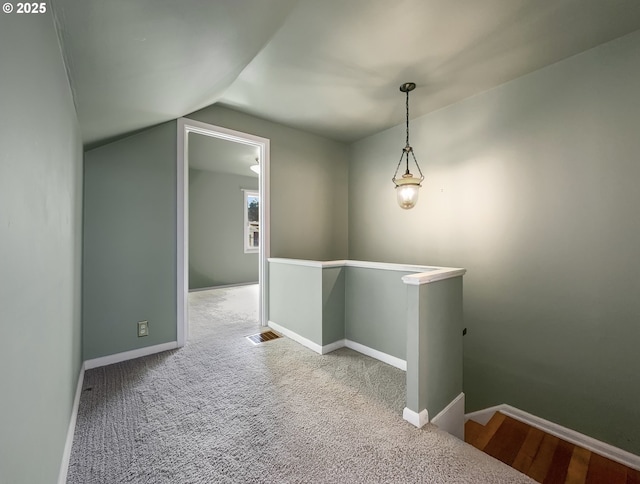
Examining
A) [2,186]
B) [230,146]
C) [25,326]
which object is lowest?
[25,326]

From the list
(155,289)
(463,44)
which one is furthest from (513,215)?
(155,289)

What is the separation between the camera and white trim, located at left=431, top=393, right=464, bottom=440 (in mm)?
1821

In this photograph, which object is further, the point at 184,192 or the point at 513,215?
the point at 184,192

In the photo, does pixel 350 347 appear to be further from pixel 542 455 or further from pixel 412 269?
pixel 542 455

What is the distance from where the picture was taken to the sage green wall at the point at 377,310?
229 centimetres

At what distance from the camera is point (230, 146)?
4227mm

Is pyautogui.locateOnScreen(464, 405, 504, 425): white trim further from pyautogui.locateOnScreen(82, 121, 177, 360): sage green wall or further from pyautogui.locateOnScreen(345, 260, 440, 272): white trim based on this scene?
pyautogui.locateOnScreen(82, 121, 177, 360): sage green wall

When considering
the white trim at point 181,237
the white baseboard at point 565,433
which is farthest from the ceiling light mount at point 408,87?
the white baseboard at point 565,433

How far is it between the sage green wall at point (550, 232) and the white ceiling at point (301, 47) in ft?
0.95

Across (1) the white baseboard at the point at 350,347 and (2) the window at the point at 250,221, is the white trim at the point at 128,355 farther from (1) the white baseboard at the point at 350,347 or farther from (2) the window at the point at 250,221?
(2) the window at the point at 250,221

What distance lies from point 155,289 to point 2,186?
223cm

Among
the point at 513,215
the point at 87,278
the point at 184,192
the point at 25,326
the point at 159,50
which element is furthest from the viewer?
the point at 184,192

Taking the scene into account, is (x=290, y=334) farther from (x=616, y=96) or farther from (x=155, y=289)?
(x=616, y=96)

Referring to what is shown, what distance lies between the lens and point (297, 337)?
288cm
